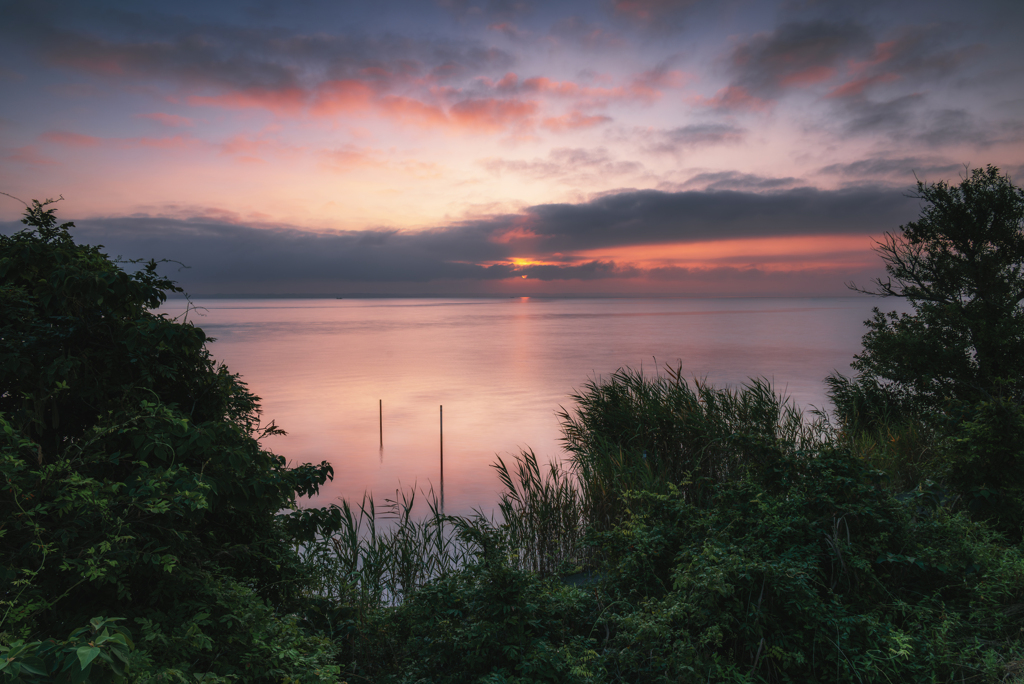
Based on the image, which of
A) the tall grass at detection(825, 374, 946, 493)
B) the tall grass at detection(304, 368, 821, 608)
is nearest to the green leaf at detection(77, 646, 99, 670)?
the tall grass at detection(304, 368, 821, 608)

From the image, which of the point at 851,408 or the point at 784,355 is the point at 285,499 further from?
the point at 784,355

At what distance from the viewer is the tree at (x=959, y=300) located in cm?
1337

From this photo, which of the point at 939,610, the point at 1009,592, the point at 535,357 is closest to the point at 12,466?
the point at 939,610

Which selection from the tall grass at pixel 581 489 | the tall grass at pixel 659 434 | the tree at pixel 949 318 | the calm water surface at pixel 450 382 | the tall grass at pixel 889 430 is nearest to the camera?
the tall grass at pixel 581 489

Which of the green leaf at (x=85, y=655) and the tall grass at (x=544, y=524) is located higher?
the green leaf at (x=85, y=655)

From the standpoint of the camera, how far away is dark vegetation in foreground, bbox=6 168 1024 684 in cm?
296

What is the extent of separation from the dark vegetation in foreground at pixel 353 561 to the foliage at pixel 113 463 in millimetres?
17

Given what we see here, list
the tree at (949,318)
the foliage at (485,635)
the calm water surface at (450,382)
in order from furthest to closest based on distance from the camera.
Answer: the calm water surface at (450,382), the tree at (949,318), the foliage at (485,635)

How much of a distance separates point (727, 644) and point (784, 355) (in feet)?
149

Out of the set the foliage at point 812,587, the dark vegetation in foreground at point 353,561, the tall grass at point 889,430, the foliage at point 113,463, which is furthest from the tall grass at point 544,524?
the foliage at point 113,463

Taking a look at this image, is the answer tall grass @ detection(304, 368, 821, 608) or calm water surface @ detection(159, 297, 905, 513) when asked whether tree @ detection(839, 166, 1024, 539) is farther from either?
calm water surface @ detection(159, 297, 905, 513)

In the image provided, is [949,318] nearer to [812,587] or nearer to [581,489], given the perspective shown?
[581,489]

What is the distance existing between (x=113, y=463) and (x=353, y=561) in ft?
15.5

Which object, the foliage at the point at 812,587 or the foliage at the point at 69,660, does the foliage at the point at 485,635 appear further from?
the foliage at the point at 69,660
